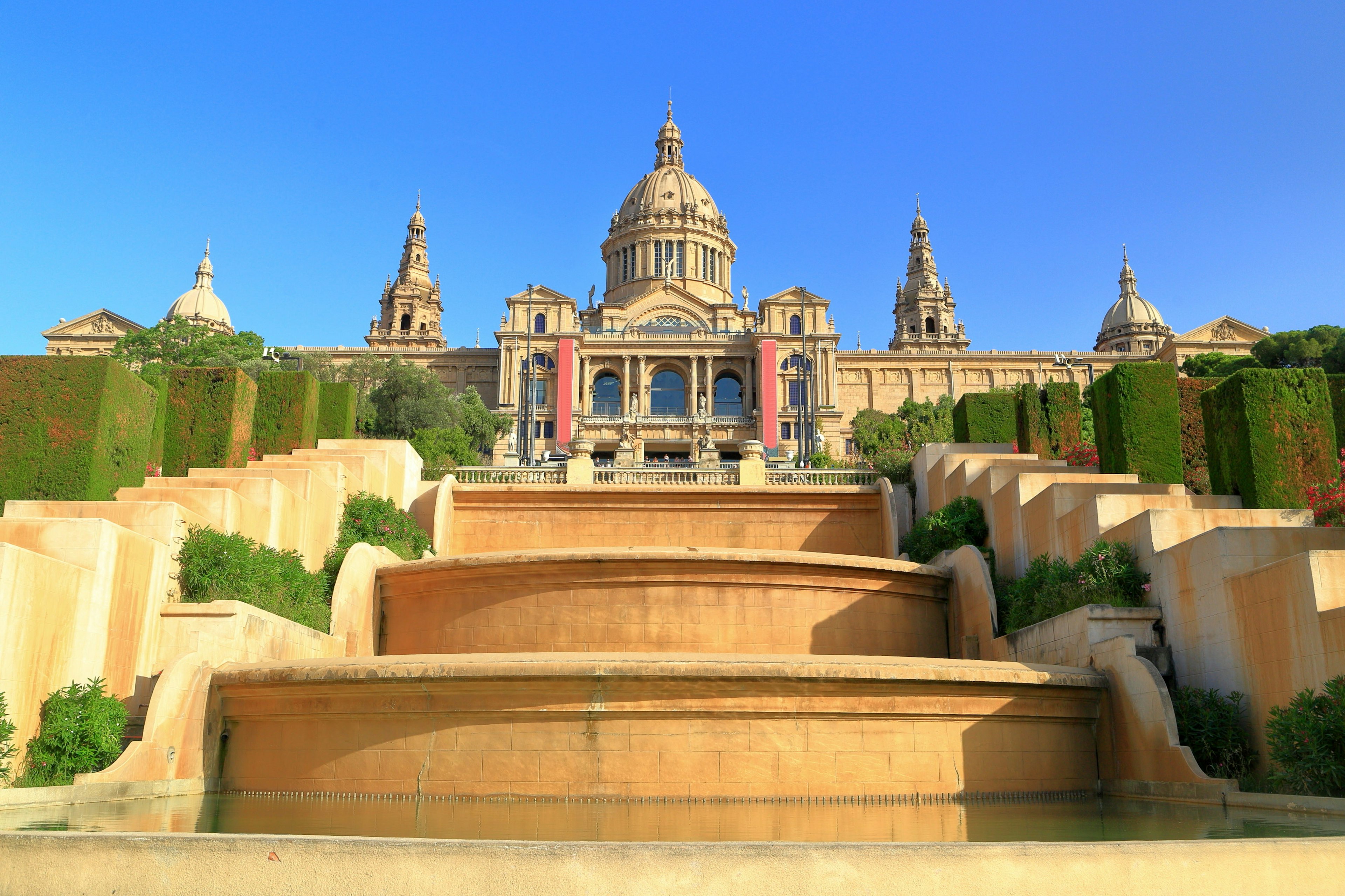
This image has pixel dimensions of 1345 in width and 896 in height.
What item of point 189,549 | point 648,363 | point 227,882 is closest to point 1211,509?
point 227,882

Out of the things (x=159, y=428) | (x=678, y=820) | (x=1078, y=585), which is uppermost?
(x=159, y=428)

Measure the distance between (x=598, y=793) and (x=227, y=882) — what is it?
14.0 feet

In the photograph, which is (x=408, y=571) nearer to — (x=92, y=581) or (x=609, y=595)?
(x=609, y=595)

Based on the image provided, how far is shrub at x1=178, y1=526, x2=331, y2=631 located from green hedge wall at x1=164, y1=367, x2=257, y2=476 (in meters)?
5.24

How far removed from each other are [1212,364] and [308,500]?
67.0 metres

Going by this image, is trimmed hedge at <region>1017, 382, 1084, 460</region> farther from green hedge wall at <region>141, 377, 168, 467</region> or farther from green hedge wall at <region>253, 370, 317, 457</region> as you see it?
green hedge wall at <region>141, 377, 168, 467</region>

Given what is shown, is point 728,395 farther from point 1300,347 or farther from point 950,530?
point 950,530

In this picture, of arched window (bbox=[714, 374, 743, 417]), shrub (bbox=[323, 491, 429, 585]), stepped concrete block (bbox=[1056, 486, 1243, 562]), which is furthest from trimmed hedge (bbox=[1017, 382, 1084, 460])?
arched window (bbox=[714, 374, 743, 417])

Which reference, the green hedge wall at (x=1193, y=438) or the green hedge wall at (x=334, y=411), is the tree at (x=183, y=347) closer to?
the green hedge wall at (x=334, y=411)

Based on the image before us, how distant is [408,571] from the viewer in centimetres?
1573

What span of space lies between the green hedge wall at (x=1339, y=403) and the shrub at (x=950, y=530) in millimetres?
5901

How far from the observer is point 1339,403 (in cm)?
1791

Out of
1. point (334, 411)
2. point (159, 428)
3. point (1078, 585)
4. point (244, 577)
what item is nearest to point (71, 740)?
point (244, 577)

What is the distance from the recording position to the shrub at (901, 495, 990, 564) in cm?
1841
